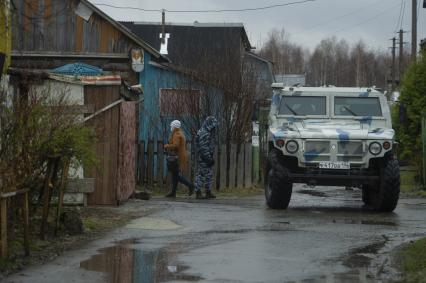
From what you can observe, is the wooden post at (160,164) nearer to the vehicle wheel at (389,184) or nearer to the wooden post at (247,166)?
the wooden post at (247,166)

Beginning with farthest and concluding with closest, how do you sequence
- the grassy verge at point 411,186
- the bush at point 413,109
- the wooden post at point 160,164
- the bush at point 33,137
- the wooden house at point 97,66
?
the bush at point 413,109 → the grassy verge at point 411,186 → the wooden post at point 160,164 → the wooden house at point 97,66 → the bush at point 33,137

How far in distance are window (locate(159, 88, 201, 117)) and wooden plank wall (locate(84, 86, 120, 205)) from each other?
7.20 meters


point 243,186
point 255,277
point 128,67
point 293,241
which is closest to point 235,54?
point 128,67

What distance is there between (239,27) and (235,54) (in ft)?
67.7

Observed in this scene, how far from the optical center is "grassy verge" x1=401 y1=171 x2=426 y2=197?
18953mm

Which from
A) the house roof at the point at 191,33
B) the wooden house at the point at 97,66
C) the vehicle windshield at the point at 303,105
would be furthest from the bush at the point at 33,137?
the house roof at the point at 191,33

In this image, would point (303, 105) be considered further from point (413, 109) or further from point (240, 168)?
point (413, 109)

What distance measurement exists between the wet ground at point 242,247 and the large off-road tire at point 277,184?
0.79ft

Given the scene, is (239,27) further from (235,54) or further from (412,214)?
(412,214)

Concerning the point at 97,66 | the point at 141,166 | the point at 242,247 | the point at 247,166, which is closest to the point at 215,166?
the point at 247,166

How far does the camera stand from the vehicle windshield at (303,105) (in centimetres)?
1499

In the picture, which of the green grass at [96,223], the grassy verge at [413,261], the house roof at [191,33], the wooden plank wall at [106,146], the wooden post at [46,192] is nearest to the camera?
the grassy verge at [413,261]

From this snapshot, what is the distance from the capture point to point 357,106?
49.6ft

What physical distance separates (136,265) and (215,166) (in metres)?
11.0
